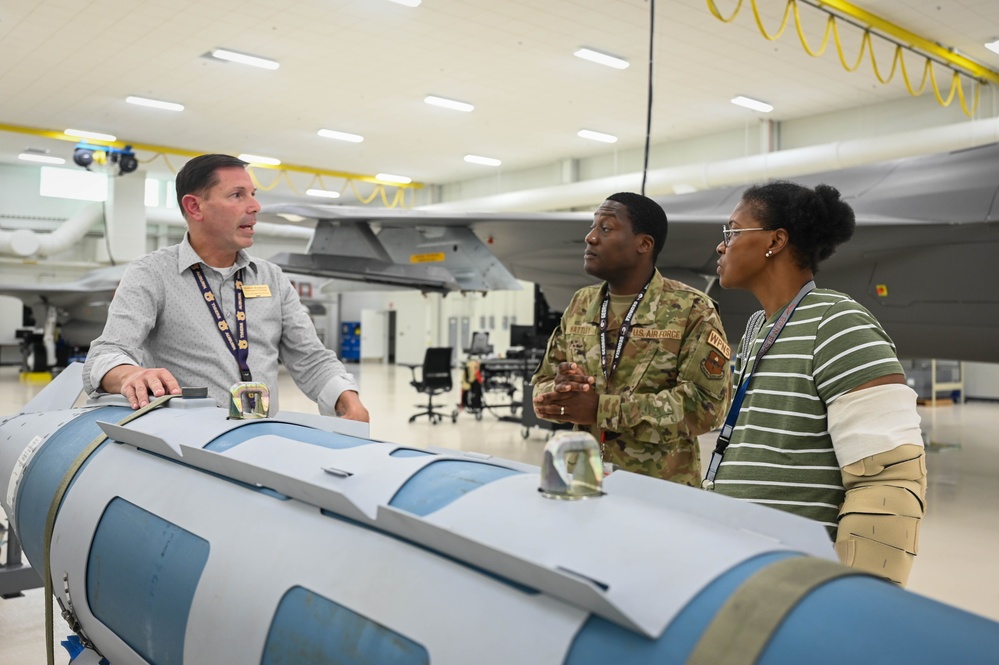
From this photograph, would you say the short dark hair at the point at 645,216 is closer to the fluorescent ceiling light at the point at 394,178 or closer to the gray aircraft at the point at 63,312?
the gray aircraft at the point at 63,312

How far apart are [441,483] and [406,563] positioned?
0.16m

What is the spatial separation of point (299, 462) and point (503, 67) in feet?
35.6

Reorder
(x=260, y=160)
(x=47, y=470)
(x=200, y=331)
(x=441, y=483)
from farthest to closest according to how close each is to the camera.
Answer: (x=260, y=160) < (x=200, y=331) < (x=47, y=470) < (x=441, y=483)

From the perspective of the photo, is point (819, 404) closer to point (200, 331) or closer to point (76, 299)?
point (200, 331)

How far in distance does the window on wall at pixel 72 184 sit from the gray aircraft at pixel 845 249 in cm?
1473

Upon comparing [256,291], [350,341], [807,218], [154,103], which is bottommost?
[350,341]

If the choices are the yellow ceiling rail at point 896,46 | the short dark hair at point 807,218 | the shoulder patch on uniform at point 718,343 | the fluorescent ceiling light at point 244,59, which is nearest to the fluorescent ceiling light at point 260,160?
the fluorescent ceiling light at point 244,59

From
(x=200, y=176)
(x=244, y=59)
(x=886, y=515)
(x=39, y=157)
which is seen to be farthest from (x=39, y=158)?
(x=886, y=515)

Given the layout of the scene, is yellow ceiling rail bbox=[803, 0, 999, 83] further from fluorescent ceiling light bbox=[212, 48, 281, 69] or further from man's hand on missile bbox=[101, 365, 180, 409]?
man's hand on missile bbox=[101, 365, 180, 409]

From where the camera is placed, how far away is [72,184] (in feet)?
67.3

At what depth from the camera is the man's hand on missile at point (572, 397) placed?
2.14 metres

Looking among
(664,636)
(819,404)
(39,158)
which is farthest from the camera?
(39,158)

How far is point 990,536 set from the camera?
4.77m

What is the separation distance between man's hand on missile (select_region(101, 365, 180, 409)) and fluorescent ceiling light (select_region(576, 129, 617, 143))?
1360cm
